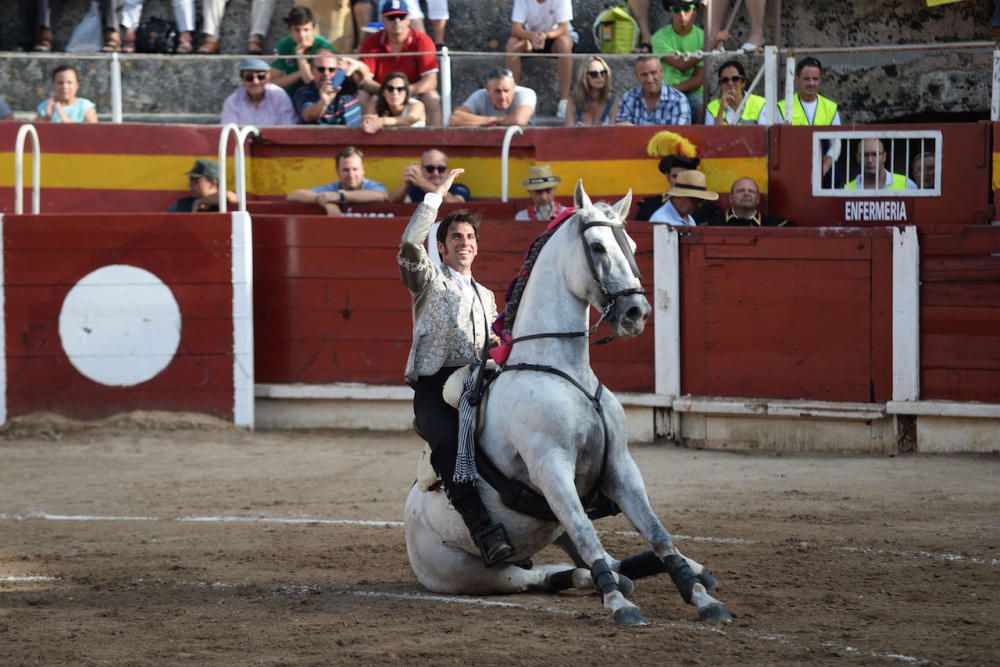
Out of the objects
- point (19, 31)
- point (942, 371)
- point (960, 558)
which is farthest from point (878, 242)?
point (19, 31)

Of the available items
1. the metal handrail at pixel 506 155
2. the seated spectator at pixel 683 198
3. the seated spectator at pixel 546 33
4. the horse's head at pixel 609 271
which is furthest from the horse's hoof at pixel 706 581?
the seated spectator at pixel 546 33

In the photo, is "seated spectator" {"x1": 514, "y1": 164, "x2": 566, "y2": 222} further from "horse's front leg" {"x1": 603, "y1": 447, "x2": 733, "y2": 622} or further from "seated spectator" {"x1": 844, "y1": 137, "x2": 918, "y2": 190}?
"horse's front leg" {"x1": 603, "y1": 447, "x2": 733, "y2": 622}

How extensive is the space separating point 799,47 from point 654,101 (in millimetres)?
2708

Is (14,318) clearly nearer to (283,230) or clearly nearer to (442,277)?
(283,230)

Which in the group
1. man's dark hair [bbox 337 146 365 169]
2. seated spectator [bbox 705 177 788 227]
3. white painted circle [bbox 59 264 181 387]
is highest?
man's dark hair [bbox 337 146 365 169]

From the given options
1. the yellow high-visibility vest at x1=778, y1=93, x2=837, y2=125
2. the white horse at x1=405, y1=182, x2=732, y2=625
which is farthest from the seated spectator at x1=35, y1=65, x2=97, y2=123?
the white horse at x1=405, y1=182, x2=732, y2=625

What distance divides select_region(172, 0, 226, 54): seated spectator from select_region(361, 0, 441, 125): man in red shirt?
2.29m

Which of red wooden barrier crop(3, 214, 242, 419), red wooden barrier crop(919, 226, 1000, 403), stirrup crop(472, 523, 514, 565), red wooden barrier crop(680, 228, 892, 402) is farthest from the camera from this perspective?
red wooden barrier crop(3, 214, 242, 419)

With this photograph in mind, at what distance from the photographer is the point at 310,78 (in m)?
13.0

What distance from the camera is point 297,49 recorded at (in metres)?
13.2

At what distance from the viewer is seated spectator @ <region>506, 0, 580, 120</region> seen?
41.4 feet

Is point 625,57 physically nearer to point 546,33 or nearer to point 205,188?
point 546,33

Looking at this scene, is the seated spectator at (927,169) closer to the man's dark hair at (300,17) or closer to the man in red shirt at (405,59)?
the man in red shirt at (405,59)

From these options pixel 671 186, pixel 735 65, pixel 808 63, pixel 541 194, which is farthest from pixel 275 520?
pixel 808 63
